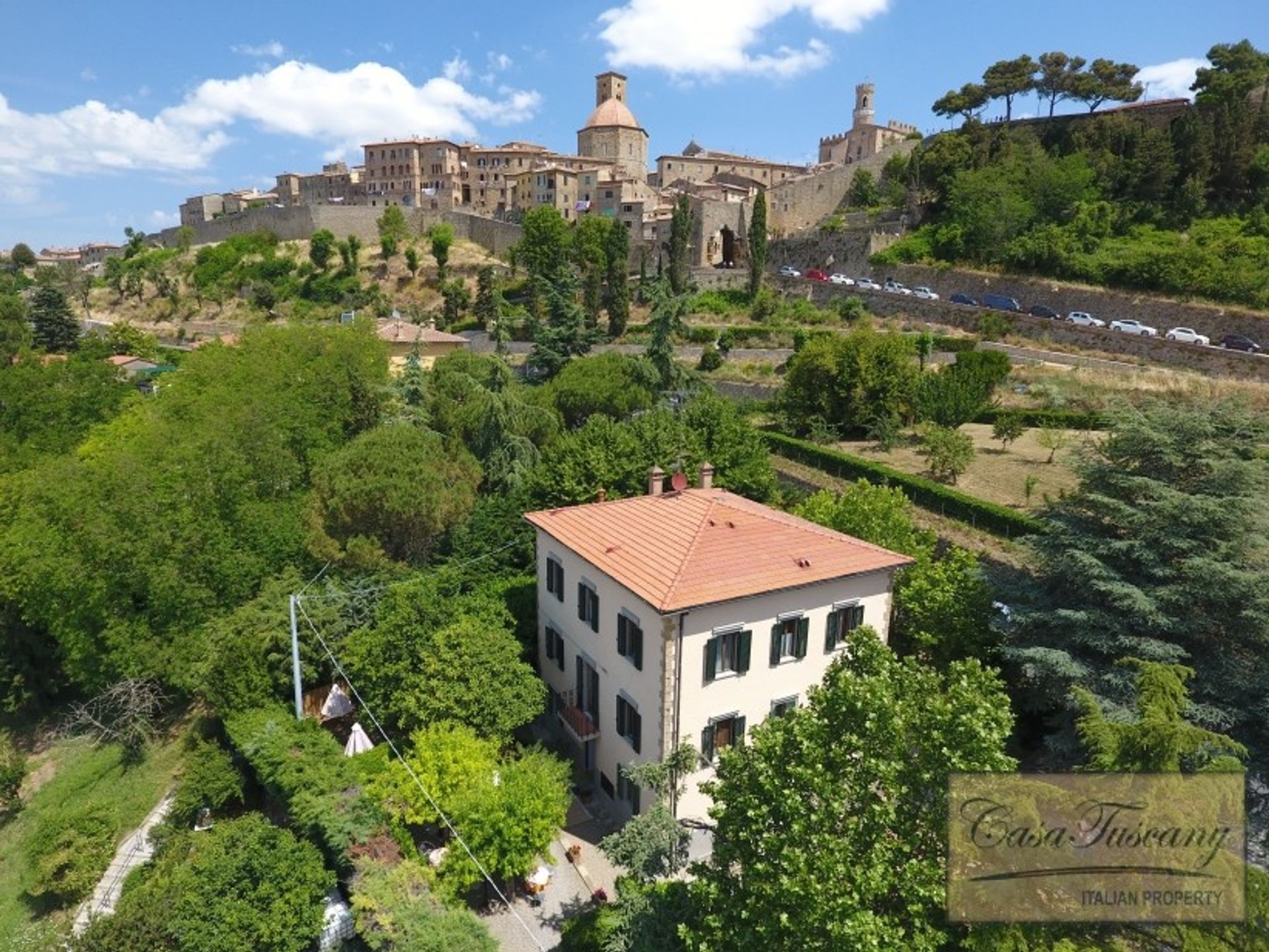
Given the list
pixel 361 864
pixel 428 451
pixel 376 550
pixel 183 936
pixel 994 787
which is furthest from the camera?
pixel 428 451

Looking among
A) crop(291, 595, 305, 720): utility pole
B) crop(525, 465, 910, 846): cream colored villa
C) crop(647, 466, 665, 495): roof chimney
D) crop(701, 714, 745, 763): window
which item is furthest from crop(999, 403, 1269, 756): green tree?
crop(291, 595, 305, 720): utility pole

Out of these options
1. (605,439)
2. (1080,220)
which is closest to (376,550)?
(605,439)

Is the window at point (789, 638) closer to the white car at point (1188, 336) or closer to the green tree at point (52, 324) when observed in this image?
the white car at point (1188, 336)

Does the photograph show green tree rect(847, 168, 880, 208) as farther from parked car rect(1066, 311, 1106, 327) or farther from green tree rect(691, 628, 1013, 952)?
green tree rect(691, 628, 1013, 952)

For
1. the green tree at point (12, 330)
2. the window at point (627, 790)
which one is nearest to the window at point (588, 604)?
the window at point (627, 790)

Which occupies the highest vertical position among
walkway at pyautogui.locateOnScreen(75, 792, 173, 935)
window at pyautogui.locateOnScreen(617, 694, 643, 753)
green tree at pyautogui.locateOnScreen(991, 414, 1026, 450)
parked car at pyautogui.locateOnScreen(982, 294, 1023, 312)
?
parked car at pyautogui.locateOnScreen(982, 294, 1023, 312)

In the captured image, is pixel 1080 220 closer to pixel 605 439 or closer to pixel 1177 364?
pixel 1177 364
